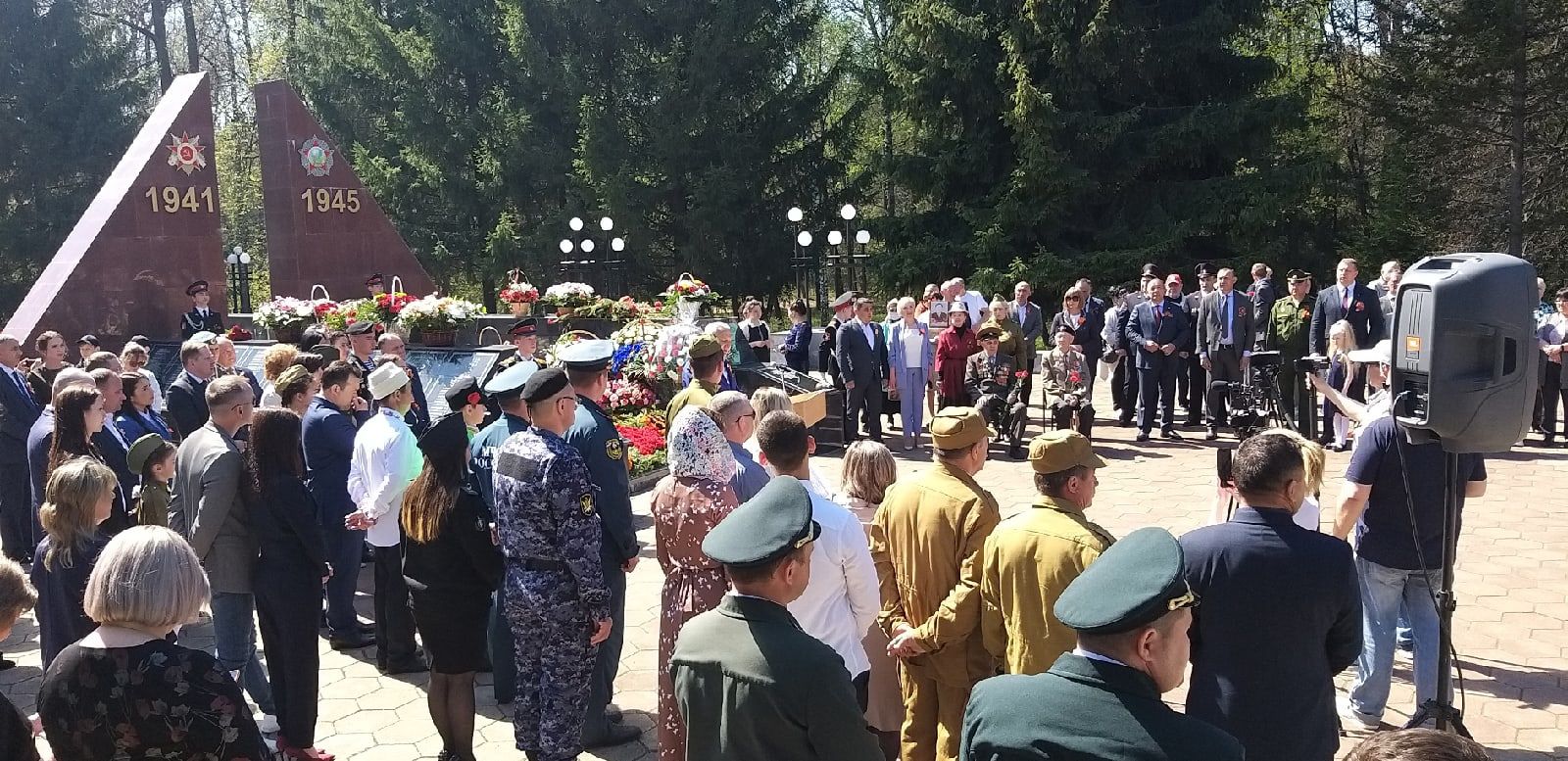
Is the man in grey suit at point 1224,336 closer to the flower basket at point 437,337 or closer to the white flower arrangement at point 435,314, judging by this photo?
the white flower arrangement at point 435,314

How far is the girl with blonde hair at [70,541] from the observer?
14.7ft

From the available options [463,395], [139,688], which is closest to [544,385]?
[463,395]

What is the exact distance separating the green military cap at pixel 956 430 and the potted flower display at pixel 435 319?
34.4ft

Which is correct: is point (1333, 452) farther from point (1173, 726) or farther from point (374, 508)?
point (1173, 726)

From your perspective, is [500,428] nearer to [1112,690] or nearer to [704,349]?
[704,349]

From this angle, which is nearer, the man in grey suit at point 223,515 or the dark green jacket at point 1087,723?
the dark green jacket at point 1087,723

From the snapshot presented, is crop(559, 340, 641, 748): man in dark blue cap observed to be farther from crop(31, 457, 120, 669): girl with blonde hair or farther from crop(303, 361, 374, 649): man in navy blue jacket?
crop(31, 457, 120, 669): girl with blonde hair

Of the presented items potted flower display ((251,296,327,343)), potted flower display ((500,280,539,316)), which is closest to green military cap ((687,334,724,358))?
potted flower display ((251,296,327,343))

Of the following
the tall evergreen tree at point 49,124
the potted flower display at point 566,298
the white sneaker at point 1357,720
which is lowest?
the white sneaker at point 1357,720

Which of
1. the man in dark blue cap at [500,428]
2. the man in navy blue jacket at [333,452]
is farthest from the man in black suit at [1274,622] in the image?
the man in navy blue jacket at [333,452]

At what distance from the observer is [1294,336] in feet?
38.7

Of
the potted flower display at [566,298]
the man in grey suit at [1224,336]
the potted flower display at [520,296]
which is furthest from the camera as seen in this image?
the potted flower display at [520,296]

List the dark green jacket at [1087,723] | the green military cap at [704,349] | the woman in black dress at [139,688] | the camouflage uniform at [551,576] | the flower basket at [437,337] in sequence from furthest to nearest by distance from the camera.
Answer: the flower basket at [437,337]
the green military cap at [704,349]
the camouflage uniform at [551,576]
the woman in black dress at [139,688]
the dark green jacket at [1087,723]

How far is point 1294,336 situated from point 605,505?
943 centimetres
